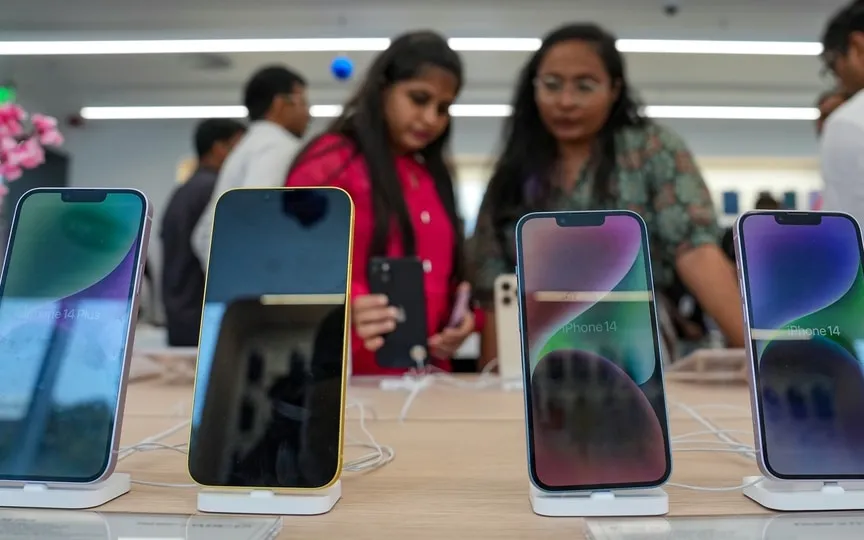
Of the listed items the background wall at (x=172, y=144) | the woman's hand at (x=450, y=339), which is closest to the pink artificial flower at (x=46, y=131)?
the woman's hand at (x=450, y=339)

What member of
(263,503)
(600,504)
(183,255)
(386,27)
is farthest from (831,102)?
(386,27)

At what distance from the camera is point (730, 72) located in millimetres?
3814

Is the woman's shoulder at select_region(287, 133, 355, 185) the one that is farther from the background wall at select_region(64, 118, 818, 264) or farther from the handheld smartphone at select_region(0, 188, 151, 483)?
the background wall at select_region(64, 118, 818, 264)

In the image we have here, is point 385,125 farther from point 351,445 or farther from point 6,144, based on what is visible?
point 351,445

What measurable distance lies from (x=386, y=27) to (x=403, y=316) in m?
2.86

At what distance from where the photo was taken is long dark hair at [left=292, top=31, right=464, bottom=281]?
3.15ft

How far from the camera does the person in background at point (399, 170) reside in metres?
0.95

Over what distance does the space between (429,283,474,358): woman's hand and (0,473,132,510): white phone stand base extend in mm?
573

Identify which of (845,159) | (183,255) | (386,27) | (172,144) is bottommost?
(183,255)

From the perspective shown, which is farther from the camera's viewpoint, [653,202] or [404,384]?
[653,202]

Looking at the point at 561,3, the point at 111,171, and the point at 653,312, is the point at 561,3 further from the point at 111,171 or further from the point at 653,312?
the point at 111,171

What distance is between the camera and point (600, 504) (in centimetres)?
32

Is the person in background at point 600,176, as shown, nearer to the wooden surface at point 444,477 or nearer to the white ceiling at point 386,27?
the wooden surface at point 444,477

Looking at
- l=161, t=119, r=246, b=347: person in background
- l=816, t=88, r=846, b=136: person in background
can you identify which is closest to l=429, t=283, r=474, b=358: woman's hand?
l=816, t=88, r=846, b=136: person in background
